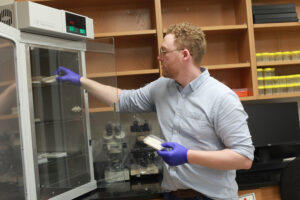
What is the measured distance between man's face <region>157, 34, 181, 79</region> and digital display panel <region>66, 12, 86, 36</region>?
488 mm

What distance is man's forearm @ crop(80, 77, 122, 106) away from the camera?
1735mm

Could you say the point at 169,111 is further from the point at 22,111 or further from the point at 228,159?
the point at 22,111

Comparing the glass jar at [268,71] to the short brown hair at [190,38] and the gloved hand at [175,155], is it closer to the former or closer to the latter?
the short brown hair at [190,38]

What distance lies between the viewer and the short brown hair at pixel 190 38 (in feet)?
4.89

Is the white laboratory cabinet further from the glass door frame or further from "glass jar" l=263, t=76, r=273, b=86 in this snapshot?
"glass jar" l=263, t=76, r=273, b=86

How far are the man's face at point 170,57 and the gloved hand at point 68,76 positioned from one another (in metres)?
0.52

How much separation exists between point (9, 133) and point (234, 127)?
105 cm

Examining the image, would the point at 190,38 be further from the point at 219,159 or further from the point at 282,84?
the point at 282,84

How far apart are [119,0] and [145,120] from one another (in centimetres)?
109

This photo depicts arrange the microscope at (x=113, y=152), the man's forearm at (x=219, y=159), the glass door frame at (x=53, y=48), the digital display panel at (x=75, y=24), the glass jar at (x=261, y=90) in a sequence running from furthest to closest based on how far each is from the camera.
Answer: the glass jar at (x=261, y=90) → the microscope at (x=113, y=152) → the digital display panel at (x=75, y=24) → the glass door frame at (x=53, y=48) → the man's forearm at (x=219, y=159)

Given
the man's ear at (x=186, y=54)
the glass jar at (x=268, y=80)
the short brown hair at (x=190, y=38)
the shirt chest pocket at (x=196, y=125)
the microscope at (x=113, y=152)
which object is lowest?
the microscope at (x=113, y=152)

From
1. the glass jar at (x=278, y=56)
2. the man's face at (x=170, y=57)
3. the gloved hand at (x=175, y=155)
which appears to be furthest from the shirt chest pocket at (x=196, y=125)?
the glass jar at (x=278, y=56)

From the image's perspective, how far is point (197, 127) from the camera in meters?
1.47

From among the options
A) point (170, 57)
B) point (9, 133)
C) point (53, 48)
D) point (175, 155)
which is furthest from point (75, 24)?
point (175, 155)
